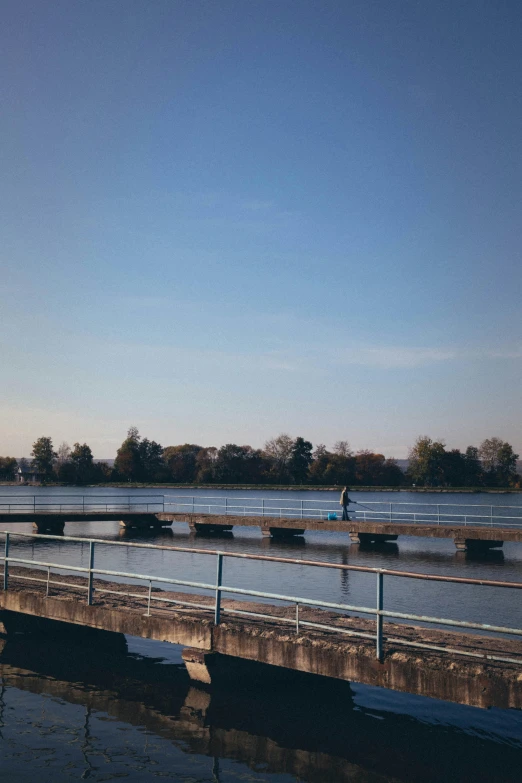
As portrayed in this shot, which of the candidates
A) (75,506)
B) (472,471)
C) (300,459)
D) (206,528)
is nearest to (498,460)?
(472,471)

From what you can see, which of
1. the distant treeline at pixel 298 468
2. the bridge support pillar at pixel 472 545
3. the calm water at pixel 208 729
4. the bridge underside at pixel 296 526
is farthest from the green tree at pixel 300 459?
the calm water at pixel 208 729

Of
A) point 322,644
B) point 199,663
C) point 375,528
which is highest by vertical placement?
point 322,644

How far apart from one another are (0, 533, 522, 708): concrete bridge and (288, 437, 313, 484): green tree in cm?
15928

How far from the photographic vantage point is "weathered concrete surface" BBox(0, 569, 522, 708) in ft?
32.9

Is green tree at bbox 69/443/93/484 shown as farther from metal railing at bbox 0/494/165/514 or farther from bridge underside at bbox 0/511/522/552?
bridge underside at bbox 0/511/522/552

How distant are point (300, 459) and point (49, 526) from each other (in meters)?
136

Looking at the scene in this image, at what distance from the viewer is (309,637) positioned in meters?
11.9

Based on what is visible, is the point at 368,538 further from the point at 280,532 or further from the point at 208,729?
the point at 208,729

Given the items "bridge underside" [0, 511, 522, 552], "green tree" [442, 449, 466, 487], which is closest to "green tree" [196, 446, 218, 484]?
"green tree" [442, 449, 466, 487]

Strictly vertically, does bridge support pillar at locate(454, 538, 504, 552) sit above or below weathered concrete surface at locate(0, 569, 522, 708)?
below

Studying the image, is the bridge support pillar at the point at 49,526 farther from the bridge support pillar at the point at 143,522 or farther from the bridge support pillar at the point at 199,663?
the bridge support pillar at the point at 199,663

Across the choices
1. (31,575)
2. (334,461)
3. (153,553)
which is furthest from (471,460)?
(31,575)

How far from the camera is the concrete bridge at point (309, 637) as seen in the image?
10.1m

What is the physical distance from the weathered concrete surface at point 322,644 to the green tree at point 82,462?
17678 cm
